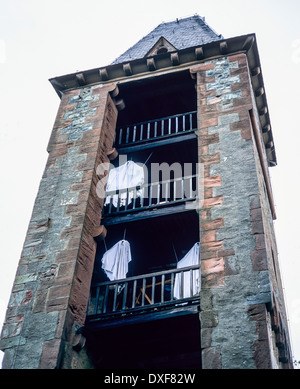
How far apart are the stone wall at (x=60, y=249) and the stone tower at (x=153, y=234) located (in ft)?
0.09

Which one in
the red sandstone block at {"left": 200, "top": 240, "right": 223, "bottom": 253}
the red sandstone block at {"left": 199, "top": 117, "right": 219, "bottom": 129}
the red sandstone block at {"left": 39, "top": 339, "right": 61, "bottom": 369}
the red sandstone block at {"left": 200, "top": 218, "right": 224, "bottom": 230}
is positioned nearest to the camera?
the red sandstone block at {"left": 39, "top": 339, "right": 61, "bottom": 369}

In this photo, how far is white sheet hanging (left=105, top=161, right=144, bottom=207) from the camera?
41.6 ft

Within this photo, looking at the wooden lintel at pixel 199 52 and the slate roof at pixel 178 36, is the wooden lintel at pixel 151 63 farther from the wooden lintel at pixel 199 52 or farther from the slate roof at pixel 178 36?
the slate roof at pixel 178 36

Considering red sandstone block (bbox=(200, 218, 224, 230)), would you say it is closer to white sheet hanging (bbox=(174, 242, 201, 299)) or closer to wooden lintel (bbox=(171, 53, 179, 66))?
white sheet hanging (bbox=(174, 242, 201, 299))

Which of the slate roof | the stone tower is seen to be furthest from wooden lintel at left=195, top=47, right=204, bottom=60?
the slate roof

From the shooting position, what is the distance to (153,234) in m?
12.4

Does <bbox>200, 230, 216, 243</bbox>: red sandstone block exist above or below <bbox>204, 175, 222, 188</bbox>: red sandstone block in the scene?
below

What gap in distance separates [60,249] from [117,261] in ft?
4.42

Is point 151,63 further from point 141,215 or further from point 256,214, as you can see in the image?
point 256,214

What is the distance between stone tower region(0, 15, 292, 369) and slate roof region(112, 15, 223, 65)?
100 inches

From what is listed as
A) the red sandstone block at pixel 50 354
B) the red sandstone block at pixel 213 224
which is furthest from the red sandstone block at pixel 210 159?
the red sandstone block at pixel 50 354

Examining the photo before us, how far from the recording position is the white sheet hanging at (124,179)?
41.6ft

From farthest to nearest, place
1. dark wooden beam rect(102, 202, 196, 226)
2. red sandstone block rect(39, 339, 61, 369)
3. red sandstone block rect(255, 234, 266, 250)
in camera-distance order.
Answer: dark wooden beam rect(102, 202, 196, 226)
red sandstone block rect(255, 234, 266, 250)
red sandstone block rect(39, 339, 61, 369)

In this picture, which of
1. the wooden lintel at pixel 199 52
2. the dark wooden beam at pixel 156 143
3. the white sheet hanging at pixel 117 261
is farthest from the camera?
the wooden lintel at pixel 199 52
